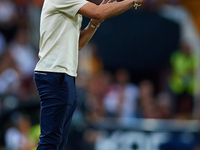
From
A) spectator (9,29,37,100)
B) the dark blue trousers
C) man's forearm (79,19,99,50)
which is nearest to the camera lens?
the dark blue trousers

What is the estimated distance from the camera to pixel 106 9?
12.4 feet

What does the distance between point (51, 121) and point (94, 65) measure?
618cm

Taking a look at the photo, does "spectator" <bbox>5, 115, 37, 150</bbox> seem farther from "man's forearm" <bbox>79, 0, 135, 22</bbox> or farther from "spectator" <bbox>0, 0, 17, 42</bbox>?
"man's forearm" <bbox>79, 0, 135, 22</bbox>

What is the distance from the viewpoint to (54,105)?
373 cm

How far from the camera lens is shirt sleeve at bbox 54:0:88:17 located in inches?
148

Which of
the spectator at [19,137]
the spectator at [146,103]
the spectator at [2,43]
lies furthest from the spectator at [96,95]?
the spectator at [2,43]

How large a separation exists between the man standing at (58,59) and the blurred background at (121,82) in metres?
3.08

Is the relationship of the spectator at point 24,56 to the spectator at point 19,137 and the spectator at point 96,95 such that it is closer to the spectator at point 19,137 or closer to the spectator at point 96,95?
the spectator at point 96,95

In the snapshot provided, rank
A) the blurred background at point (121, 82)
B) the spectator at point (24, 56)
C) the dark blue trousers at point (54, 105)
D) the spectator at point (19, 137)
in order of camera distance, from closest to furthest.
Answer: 1. the dark blue trousers at point (54, 105)
2. the spectator at point (19, 137)
3. the blurred background at point (121, 82)
4. the spectator at point (24, 56)

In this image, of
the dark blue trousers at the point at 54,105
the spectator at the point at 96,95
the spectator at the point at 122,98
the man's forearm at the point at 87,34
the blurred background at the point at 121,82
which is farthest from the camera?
the spectator at the point at 122,98

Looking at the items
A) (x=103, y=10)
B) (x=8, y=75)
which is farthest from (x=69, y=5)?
(x=8, y=75)

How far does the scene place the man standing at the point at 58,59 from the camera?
3727 mm

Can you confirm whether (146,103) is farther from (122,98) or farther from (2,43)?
(2,43)

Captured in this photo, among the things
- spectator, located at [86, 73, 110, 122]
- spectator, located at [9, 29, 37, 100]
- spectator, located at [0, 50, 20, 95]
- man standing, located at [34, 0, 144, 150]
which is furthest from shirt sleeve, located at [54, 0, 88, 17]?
spectator, located at [9, 29, 37, 100]
